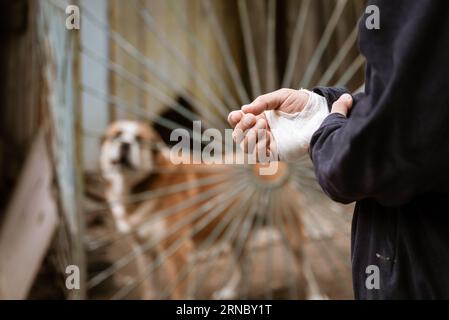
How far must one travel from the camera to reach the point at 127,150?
1697 millimetres

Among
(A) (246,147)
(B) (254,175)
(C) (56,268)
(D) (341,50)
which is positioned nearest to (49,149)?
(C) (56,268)

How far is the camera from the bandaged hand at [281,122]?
47 cm

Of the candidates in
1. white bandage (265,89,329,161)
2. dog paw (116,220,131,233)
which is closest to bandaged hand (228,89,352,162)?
white bandage (265,89,329,161)

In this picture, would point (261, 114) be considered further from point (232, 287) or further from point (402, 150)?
point (232, 287)

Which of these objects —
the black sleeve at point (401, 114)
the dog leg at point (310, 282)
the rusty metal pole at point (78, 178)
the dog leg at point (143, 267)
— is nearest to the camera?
the black sleeve at point (401, 114)

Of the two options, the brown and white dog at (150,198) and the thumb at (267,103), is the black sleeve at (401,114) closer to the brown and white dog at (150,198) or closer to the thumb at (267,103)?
the thumb at (267,103)

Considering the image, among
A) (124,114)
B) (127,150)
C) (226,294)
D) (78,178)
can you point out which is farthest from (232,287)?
(124,114)

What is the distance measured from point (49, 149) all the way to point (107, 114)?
2.24ft

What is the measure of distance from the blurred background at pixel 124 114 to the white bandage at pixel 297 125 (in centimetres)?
39

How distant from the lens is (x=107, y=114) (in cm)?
198

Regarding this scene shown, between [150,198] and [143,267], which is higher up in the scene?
[150,198]

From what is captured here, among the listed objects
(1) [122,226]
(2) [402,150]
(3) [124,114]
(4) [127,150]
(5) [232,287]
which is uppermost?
(3) [124,114]

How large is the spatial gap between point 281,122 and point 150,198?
48.9 inches

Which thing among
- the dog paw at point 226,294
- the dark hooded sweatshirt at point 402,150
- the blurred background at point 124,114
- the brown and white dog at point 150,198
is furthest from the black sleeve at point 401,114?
the brown and white dog at point 150,198
